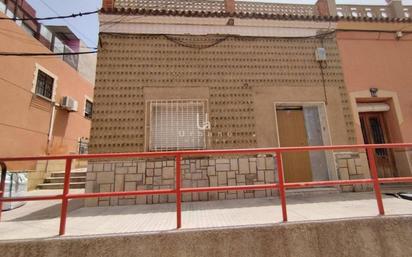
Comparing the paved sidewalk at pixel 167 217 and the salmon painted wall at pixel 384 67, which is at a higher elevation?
the salmon painted wall at pixel 384 67

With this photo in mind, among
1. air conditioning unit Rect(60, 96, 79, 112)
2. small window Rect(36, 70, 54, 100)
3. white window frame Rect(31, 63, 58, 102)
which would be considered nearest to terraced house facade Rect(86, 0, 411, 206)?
white window frame Rect(31, 63, 58, 102)

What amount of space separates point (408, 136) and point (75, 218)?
28.5 ft

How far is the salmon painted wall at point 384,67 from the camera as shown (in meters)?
6.39

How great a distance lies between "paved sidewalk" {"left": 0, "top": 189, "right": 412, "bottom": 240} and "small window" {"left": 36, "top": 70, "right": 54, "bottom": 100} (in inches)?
281

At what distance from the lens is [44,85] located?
10141 mm

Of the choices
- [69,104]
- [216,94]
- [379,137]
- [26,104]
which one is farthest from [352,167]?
[69,104]

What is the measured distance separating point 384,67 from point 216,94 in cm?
537

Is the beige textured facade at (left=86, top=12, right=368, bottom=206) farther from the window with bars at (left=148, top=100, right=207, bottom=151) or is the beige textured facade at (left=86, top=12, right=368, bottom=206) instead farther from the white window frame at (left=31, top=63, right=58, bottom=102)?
the white window frame at (left=31, top=63, right=58, bottom=102)

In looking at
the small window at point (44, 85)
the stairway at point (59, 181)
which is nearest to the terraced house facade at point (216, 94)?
the stairway at point (59, 181)

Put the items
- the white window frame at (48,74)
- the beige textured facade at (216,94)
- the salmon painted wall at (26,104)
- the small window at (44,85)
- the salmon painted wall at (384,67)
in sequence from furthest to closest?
the small window at (44,85) → the white window frame at (48,74) → the salmon painted wall at (26,104) → the salmon painted wall at (384,67) → the beige textured facade at (216,94)

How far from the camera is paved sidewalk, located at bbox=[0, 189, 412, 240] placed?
298 cm

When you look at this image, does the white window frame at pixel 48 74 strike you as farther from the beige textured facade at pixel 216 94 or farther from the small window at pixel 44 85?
the beige textured facade at pixel 216 94

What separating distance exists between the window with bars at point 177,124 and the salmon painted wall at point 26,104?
21.0 feet

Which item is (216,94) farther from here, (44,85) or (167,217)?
(44,85)
